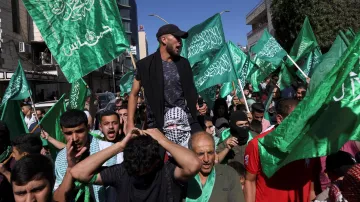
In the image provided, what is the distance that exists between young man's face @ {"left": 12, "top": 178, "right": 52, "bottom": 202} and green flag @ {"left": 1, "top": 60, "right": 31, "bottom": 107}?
363 cm

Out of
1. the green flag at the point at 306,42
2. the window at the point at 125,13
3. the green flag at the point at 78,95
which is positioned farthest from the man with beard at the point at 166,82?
the window at the point at 125,13

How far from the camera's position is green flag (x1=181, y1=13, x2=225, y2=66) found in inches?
324

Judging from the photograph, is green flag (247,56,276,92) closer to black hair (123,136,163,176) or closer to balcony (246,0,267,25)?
black hair (123,136,163,176)

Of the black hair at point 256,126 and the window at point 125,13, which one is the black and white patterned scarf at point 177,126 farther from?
the window at point 125,13

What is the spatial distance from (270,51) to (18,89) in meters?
5.76

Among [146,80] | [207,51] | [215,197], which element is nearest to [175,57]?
[146,80]

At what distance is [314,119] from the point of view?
10.2 ft

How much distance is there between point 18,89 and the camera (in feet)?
20.5

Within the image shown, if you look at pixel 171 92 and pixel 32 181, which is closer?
pixel 32 181

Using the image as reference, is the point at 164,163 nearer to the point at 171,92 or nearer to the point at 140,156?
the point at 140,156

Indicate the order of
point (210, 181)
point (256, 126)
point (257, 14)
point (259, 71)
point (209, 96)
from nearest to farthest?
point (210, 181)
point (256, 126)
point (209, 96)
point (259, 71)
point (257, 14)

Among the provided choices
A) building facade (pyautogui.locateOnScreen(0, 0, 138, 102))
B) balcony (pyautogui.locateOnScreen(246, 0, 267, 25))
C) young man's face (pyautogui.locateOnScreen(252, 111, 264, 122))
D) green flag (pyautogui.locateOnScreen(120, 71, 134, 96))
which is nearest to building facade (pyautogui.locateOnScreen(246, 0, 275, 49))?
balcony (pyautogui.locateOnScreen(246, 0, 267, 25))

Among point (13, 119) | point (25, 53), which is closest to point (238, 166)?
point (13, 119)

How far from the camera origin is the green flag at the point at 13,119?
17.9ft
